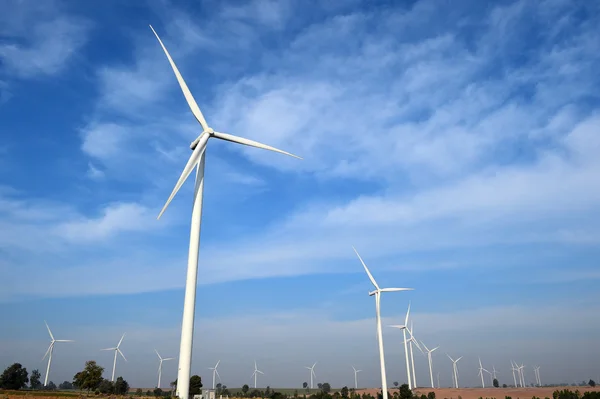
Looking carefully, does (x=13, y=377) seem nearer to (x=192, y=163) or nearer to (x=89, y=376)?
(x=89, y=376)

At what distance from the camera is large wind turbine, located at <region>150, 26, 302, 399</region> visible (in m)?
41.3

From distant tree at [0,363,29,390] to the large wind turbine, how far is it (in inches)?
4601

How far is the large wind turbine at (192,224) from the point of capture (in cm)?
4131

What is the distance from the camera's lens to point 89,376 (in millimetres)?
91000

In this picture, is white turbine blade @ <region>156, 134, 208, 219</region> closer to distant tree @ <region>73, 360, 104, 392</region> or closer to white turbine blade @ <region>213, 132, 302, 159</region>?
white turbine blade @ <region>213, 132, 302, 159</region>

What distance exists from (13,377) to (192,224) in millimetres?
120043

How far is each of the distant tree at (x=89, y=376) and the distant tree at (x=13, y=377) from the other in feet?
172

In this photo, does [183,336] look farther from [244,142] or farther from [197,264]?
[244,142]

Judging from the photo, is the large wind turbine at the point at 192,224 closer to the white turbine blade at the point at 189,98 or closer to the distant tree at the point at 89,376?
the white turbine blade at the point at 189,98

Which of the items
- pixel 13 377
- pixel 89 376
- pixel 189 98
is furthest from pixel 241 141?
pixel 13 377

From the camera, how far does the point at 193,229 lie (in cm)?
4516

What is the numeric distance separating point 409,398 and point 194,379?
175 ft

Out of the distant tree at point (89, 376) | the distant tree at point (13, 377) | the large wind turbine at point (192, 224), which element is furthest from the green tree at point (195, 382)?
the large wind turbine at point (192, 224)

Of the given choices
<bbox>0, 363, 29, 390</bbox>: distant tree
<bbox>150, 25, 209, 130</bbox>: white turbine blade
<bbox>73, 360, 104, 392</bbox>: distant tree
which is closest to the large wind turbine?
<bbox>150, 25, 209, 130</bbox>: white turbine blade
